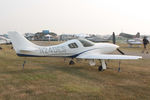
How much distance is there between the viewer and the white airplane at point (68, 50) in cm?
1085

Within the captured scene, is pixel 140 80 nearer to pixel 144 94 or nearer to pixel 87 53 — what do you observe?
pixel 144 94

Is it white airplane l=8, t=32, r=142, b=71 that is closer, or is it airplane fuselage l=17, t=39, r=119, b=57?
white airplane l=8, t=32, r=142, b=71

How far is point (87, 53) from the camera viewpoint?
40.4 feet

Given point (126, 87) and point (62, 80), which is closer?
point (126, 87)

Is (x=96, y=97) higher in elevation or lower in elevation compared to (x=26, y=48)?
lower

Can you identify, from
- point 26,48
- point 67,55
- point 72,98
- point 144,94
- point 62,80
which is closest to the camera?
point 72,98

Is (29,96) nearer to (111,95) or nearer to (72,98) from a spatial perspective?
(72,98)

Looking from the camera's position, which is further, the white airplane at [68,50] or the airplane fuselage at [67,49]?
the airplane fuselage at [67,49]

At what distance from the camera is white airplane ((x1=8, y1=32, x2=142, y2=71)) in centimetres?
1085

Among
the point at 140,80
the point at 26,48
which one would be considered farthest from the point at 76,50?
the point at 140,80

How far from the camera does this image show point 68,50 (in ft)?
39.7

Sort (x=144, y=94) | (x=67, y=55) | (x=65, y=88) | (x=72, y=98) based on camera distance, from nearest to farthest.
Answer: (x=72, y=98) < (x=144, y=94) < (x=65, y=88) < (x=67, y=55)

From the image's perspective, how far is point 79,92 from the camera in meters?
6.57

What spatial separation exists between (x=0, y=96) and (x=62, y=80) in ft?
10.2
